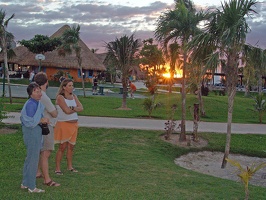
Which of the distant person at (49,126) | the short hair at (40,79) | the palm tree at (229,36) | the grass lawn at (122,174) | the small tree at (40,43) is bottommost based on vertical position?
the grass lawn at (122,174)

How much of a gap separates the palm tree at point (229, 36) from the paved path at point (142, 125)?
4.11 m

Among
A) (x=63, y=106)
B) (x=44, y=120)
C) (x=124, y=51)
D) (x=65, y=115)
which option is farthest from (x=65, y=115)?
(x=124, y=51)

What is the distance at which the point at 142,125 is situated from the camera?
519 inches

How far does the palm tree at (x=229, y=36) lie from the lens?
27.5 feet

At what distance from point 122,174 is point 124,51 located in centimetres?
1281

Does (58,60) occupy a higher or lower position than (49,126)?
higher

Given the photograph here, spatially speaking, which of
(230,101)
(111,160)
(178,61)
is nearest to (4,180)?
(111,160)

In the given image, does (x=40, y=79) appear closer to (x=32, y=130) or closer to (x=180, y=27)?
(x=32, y=130)

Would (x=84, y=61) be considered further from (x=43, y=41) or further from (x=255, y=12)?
(x=255, y=12)

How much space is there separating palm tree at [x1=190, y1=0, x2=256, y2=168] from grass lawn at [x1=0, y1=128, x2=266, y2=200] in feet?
6.32

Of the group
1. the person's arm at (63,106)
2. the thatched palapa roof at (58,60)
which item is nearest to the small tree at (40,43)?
the thatched palapa roof at (58,60)

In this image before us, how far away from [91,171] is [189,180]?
1.78 metres

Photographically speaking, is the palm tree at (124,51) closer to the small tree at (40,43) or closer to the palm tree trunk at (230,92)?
the palm tree trunk at (230,92)

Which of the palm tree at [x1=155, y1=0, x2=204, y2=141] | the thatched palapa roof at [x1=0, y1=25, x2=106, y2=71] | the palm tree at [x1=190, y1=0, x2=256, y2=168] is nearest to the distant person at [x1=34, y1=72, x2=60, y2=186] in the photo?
the palm tree at [x1=190, y1=0, x2=256, y2=168]
